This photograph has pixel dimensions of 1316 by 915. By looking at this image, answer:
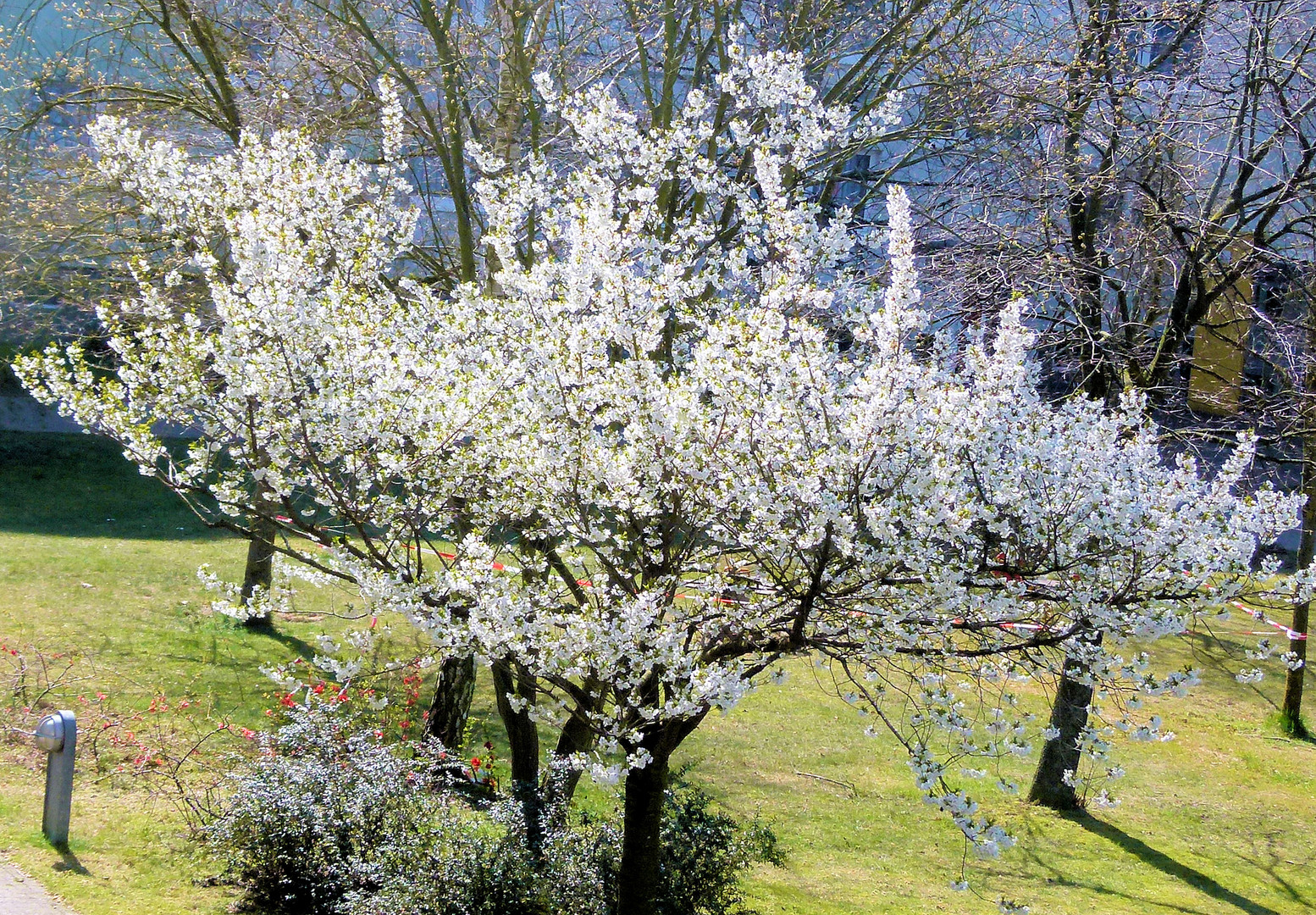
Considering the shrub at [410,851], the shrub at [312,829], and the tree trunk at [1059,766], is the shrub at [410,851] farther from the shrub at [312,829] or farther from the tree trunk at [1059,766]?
the tree trunk at [1059,766]

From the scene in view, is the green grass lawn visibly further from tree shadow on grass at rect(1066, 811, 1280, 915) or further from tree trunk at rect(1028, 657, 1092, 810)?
tree trunk at rect(1028, 657, 1092, 810)

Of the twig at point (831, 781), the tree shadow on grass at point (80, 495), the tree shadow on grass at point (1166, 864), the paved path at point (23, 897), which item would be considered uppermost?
the tree shadow on grass at point (80, 495)

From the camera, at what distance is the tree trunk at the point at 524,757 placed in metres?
6.32

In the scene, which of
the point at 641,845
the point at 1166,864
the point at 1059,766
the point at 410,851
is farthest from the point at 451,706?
the point at 1166,864

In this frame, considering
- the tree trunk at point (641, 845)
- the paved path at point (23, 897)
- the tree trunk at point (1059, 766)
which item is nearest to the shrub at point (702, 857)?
the tree trunk at point (641, 845)

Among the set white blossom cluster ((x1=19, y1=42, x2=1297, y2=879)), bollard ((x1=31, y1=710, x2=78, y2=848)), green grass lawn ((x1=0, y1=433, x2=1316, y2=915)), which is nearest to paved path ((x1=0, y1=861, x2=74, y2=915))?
green grass lawn ((x1=0, y1=433, x2=1316, y2=915))

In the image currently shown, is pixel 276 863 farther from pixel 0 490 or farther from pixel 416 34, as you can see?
pixel 0 490

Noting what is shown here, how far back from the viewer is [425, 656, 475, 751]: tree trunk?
9.00 meters

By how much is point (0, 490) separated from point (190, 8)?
9.20m

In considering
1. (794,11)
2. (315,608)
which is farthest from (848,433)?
(315,608)

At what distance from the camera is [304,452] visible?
5.18 metres

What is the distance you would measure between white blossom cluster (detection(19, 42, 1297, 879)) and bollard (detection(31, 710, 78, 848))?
1.67 meters

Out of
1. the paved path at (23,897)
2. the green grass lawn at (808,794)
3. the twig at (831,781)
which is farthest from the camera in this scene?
the twig at (831,781)

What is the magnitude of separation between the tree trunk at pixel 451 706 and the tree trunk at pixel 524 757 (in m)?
1.22
